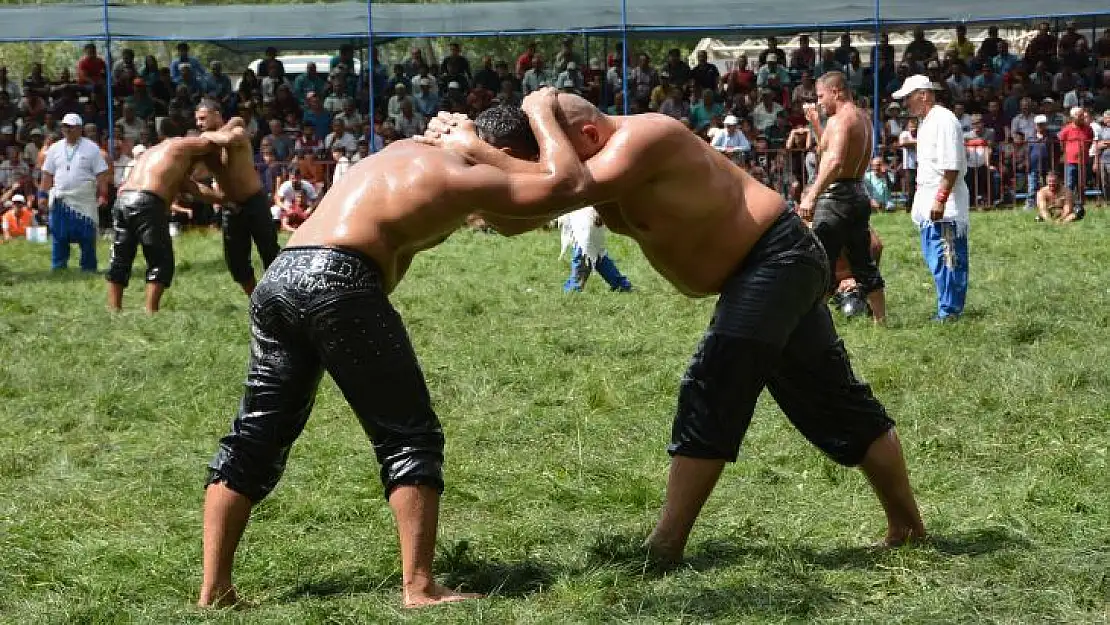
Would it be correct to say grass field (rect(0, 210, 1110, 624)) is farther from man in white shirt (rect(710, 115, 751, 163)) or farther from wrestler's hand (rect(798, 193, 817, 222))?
man in white shirt (rect(710, 115, 751, 163))

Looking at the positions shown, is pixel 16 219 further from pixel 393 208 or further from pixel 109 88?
pixel 393 208

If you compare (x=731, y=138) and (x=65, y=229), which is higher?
(x=731, y=138)

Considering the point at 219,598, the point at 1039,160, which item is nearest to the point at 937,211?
the point at 219,598

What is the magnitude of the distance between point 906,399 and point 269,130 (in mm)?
16470

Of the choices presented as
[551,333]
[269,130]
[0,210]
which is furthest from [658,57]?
[551,333]

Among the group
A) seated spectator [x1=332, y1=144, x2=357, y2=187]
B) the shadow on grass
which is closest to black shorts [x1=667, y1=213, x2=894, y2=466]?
the shadow on grass

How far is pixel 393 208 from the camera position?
168 inches

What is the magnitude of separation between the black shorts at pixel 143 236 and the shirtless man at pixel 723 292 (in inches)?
287

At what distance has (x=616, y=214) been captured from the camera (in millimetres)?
4633

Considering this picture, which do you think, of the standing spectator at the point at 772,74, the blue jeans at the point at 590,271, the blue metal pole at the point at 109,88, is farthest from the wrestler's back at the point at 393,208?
the standing spectator at the point at 772,74

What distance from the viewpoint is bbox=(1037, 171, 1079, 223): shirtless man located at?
16.2 meters

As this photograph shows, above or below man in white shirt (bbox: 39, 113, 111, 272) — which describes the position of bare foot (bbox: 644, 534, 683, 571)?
below

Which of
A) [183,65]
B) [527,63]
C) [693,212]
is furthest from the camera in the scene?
[527,63]

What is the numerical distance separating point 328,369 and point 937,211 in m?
6.44
